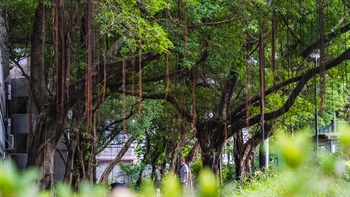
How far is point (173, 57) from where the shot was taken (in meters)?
14.1

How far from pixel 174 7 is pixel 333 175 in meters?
10.5

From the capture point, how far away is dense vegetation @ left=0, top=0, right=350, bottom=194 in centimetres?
1084

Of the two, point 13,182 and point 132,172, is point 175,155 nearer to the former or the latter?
point 132,172

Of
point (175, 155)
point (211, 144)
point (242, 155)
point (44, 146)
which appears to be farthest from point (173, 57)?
point (242, 155)

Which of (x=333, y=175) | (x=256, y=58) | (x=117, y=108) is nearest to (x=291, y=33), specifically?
(x=256, y=58)

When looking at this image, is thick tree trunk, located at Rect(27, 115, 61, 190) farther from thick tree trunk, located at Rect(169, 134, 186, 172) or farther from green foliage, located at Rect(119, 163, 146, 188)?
green foliage, located at Rect(119, 163, 146, 188)

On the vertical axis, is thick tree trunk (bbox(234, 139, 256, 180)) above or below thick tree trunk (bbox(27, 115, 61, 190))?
below

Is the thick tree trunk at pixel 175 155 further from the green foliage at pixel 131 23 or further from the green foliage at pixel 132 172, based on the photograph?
the green foliage at pixel 131 23

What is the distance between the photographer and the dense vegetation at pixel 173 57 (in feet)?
35.6

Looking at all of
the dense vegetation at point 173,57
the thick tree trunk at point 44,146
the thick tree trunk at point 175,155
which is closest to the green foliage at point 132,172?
the thick tree trunk at point 175,155

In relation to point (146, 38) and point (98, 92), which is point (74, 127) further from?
point (146, 38)

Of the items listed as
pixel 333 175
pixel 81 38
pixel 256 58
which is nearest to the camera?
pixel 333 175

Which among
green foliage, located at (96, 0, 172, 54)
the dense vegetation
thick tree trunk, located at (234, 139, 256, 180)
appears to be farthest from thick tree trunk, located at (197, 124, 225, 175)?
green foliage, located at (96, 0, 172, 54)

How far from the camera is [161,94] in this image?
15.5m
